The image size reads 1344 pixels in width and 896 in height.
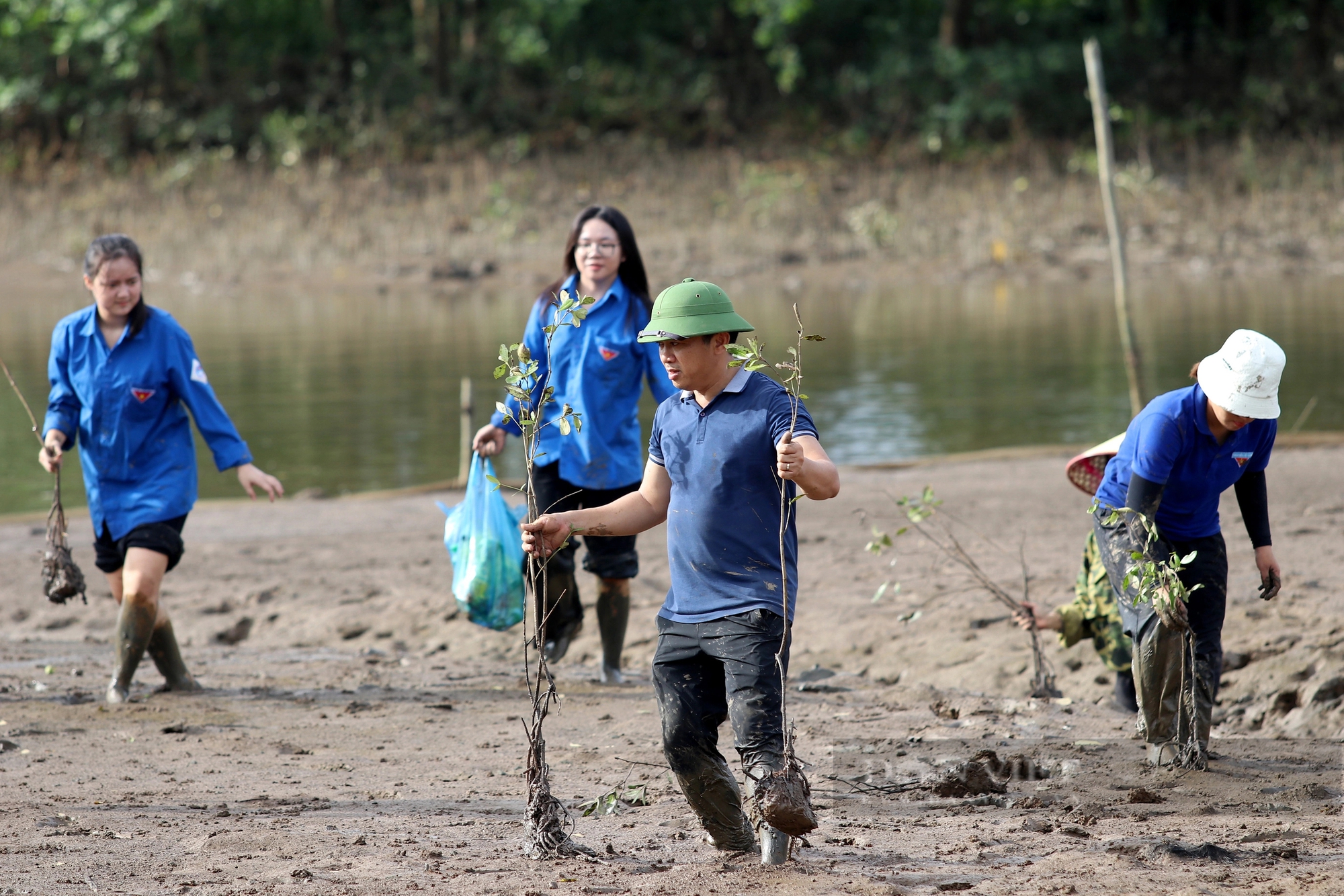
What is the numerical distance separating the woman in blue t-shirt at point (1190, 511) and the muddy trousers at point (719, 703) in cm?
150

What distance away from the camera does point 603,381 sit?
6184 mm

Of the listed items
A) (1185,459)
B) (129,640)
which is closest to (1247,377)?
(1185,459)

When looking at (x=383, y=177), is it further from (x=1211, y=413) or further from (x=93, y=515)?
(x=1211, y=413)

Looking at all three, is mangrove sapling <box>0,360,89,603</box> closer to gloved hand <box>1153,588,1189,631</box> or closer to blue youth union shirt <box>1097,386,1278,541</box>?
blue youth union shirt <box>1097,386,1278,541</box>

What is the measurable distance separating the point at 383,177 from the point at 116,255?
983 inches

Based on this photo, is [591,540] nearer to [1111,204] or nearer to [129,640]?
[129,640]

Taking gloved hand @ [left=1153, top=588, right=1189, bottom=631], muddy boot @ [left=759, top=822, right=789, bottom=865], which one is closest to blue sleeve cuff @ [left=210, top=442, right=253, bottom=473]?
muddy boot @ [left=759, top=822, right=789, bottom=865]

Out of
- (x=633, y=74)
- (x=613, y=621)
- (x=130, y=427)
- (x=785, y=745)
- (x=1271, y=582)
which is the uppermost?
(x=633, y=74)

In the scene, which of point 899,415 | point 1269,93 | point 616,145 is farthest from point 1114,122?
point 899,415

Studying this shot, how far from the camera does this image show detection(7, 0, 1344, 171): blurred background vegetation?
31.2 meters

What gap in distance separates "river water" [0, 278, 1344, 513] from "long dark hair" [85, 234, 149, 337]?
5.55 m

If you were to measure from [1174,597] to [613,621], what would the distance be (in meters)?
2.53

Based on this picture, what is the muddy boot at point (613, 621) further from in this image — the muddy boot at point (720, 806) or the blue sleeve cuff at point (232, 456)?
the muddy boot at point (720, 806)

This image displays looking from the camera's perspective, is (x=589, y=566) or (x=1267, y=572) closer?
(x=1267, y=572)
